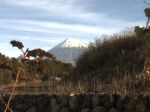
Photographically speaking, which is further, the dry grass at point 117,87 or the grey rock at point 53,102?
the grey rock at point 53,102

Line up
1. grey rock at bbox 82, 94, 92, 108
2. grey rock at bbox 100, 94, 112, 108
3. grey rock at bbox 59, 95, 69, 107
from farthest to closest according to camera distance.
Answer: grey rock at bbox 59, 95, 69, 107 < grey rock at bbox 82, 94, 92, 108 < grey rock at bbox 100, 94, 112, 108

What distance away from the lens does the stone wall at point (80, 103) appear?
539 inches

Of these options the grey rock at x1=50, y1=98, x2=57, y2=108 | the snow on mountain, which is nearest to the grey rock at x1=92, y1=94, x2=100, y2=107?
the grey rock at x1=50, y1=98, x2=57, y2=108

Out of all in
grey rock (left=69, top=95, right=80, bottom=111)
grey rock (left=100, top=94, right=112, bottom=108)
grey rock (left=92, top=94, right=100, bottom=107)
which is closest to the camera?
grey rock (left=100, top=94, right=112, bottom=108)

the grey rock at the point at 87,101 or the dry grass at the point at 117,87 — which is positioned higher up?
the dry grass at the point at 117,87

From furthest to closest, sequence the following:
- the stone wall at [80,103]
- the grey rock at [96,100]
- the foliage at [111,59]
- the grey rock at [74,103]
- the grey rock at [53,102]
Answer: the foliage at [111,59] → the grey rock at [53,102] → the grey rock at [74,103] → the grey rock at [96,100] → the stone wall at [80,103]

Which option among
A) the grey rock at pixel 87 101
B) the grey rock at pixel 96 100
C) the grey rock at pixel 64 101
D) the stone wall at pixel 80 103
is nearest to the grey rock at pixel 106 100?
the stone wall at pixel 80 103

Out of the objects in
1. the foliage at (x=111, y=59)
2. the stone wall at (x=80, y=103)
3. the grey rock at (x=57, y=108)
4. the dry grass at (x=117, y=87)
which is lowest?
the grey rock at (x=57, y=108)

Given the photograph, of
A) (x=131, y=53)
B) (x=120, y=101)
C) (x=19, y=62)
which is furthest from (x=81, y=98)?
(x=19, y=62)

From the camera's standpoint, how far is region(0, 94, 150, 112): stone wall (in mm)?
13680

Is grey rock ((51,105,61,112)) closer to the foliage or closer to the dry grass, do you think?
the dry grass

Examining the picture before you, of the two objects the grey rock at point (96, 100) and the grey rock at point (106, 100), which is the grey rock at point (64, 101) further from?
the grey rock at point (106, 100)

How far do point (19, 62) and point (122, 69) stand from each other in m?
15.7

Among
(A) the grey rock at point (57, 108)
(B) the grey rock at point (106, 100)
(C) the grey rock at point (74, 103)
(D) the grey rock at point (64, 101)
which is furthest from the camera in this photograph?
(A) the grey rock at point (57, 108)
